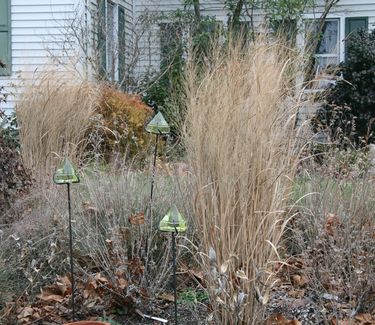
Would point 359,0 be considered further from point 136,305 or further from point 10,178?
point 136,305

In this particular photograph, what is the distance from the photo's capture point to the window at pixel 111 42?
39.1ft

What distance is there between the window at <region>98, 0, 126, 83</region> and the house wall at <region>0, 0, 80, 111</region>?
0.70 meters

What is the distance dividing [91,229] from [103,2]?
31.1 feet

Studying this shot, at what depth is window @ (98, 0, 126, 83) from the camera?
11.9m

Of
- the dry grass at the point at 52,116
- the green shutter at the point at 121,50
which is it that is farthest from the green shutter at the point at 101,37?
the dry grass at the point at 52,116

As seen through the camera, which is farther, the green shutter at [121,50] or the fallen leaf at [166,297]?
the green shutter at [121,50]

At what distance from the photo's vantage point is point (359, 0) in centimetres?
1368

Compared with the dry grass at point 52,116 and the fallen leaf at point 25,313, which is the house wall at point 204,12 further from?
the fallen leaf at point 25,313

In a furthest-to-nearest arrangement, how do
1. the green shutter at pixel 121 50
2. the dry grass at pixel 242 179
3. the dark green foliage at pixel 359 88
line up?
the green shutter at pixel 121 50 → the dark green foliage at pixel 359 88 → the dry grass at pixel 242 179

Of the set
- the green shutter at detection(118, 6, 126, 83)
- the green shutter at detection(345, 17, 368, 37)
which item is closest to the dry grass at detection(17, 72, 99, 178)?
the green shutter at detection(118, 6, 126, 83)

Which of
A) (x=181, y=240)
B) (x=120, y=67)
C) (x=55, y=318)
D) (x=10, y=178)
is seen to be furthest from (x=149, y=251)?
(x=120, y=67)

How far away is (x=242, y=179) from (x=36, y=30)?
963 centimetres

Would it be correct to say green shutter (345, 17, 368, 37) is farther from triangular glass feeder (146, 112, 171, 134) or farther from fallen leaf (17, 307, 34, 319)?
fallen leaf (17, 307, 34, 319)

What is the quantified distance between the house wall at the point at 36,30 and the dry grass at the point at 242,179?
8784 mm
